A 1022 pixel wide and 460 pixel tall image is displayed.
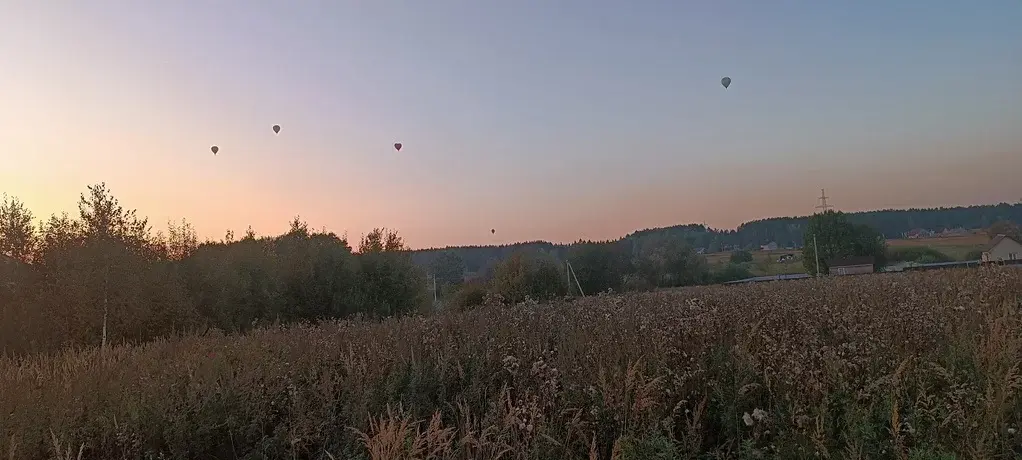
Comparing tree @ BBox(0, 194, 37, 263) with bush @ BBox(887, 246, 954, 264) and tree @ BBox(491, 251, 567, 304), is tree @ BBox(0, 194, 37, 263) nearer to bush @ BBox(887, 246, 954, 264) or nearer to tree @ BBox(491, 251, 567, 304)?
tree @ BBox(491, 251, 567, 304)

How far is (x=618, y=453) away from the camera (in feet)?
10.7

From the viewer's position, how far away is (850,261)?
69438mm

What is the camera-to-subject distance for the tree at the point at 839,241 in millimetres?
73000

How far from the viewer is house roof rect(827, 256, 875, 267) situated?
225ft

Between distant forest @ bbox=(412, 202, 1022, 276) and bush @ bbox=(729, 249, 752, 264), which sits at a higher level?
distant forest @ bbox=(412, 202, 1022, 276)

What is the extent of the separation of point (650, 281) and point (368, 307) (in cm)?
4223

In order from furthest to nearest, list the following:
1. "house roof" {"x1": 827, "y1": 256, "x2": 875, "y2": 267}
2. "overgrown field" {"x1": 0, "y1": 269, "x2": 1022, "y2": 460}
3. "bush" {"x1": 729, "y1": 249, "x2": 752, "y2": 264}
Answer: "bush" {"x1": 729, "y1": 249, "x2": 752, "y2": 264}, "house roof" {"x1": 827, "y1": 256, "x2": 875, "y2": 267}, "overgrown field" {"x1": 0, "y1": 269, "x2": 1022, "y2": 460}

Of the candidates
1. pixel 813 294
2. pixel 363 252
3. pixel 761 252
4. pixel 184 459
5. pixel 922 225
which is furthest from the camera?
pixel 761 252

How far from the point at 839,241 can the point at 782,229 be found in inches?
956

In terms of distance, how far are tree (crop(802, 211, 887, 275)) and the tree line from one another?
5622 cm

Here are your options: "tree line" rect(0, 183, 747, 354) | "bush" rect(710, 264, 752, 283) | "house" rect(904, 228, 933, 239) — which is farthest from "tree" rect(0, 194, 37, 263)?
"house" rect(904, 228, 933, 239)

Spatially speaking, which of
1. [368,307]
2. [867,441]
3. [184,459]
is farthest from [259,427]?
[368,307]

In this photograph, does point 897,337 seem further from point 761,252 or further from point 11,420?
point 761,252

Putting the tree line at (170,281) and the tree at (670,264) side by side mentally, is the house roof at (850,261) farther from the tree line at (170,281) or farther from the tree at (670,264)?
the tree line at (170,281)
